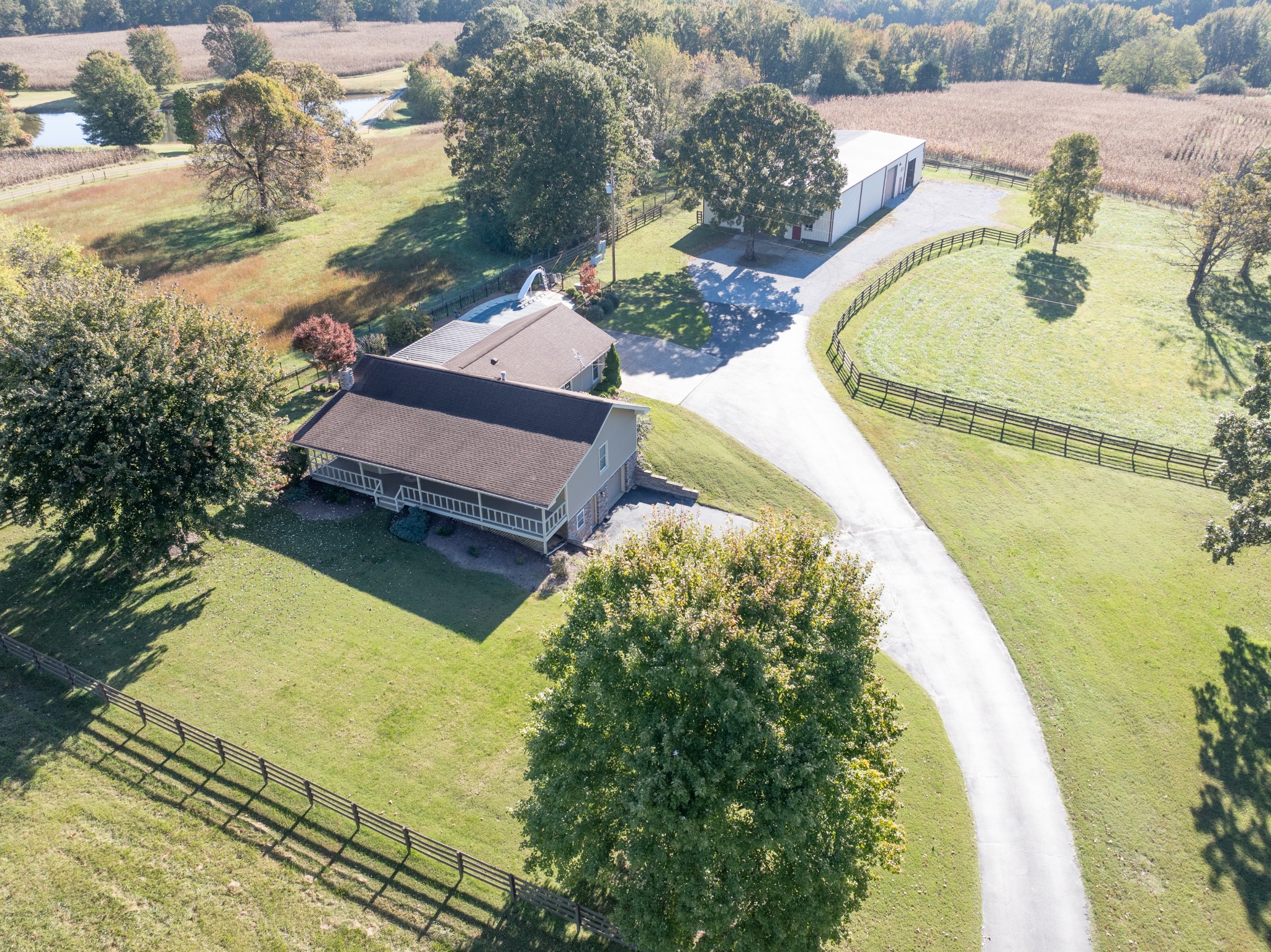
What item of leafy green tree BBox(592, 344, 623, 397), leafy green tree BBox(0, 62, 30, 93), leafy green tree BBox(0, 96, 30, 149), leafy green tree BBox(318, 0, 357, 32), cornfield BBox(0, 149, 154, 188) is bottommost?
leafy green tree BBox(592, 344, 623, 397)

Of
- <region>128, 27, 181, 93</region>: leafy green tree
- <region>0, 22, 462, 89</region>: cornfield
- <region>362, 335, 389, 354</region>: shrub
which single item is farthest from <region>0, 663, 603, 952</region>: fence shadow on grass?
<region>0, 22, 462, 89</region>: cornfield

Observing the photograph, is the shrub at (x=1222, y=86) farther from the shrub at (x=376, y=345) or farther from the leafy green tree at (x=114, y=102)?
the leafy green tree at (x=114, y=102)

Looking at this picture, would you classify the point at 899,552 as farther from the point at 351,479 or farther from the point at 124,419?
the point at 124,419

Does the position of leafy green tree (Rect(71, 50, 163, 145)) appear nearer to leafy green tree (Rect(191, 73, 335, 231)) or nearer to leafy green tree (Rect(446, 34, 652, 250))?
leafy green tree (Rect(191, 73, 335, 231))

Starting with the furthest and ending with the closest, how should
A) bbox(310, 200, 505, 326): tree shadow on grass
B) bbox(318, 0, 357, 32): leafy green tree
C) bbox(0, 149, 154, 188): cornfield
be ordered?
bbox(318, 0, 357, 32): leafy green tree → bbox(0, 149, 154, 188): cornfield → bbox(310, 200, 505, 326): tree shadow on grass

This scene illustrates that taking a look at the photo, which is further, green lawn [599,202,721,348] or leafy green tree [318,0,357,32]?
leafy green tree [318,0,357,32]

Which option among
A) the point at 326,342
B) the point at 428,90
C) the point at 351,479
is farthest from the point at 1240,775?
the point at 428,90
